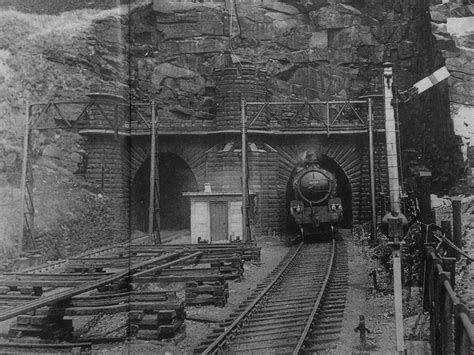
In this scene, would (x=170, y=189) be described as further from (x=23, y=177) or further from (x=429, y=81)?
(x=429, y=81)

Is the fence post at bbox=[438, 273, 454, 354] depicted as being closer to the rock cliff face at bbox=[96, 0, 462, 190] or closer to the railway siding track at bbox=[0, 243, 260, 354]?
the railway siding track at bbox=[0, 243, 260, 354]

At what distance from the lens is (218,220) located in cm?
1580

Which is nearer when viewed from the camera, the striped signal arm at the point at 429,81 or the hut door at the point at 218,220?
the striped signal arm at the point at 429,81

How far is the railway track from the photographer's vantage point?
6.05m

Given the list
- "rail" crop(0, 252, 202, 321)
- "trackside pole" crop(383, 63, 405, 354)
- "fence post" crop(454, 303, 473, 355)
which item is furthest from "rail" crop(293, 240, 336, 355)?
"fence post" crop(454, 303, 473, 355)

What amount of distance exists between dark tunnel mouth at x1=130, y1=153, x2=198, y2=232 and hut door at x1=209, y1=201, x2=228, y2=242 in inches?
192

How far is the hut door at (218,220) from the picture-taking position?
15711mm

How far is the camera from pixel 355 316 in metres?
7.63

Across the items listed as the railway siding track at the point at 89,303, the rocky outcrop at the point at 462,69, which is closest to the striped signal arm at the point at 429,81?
the railway siding track at the point at 89,303

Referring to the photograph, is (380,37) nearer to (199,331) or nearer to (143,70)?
(143,70)

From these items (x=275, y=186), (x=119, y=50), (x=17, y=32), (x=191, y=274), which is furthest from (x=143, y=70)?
(x=191, y=274)

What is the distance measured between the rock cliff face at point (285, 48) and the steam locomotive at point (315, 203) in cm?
483

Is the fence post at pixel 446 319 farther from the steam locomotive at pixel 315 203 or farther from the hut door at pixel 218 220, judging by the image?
the steam locomotive at pixel 315 203

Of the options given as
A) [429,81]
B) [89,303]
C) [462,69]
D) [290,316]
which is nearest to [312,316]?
[290,316]
